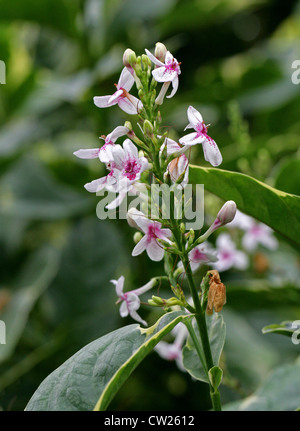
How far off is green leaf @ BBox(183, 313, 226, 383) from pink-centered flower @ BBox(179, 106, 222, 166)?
16 centimetres

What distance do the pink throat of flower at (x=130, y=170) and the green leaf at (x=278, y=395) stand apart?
0.37 meters

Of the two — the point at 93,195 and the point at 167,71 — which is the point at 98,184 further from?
the point at 93,195

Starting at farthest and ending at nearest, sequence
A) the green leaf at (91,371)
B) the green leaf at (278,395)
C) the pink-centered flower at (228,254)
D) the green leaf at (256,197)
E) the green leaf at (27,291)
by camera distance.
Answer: the green leaf at (27,291) < the pink-centered flower at (228,254) < the green leaf at (278,395) < the green leaf at (256,197) < the green leaf at (91,371)

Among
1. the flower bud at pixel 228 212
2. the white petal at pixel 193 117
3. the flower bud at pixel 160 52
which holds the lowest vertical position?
the flower bud at pixel 228 212

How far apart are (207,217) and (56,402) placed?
72 cm

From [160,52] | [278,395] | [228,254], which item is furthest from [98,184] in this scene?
[228,254]

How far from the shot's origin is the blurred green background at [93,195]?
119 cm

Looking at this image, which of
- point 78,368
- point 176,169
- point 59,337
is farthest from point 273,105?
point 78,368

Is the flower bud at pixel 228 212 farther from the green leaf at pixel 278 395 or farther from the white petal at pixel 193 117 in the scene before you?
the green leaf at pixel 278 395

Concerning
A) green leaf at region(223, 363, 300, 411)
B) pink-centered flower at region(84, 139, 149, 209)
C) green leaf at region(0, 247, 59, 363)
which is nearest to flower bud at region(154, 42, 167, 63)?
pink-centered flower at region(84, 139, 149, 209)

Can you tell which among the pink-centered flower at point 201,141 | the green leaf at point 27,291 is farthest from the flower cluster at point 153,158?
the green leaf at point 27,291

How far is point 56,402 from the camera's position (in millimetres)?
495

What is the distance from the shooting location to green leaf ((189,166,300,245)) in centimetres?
61
